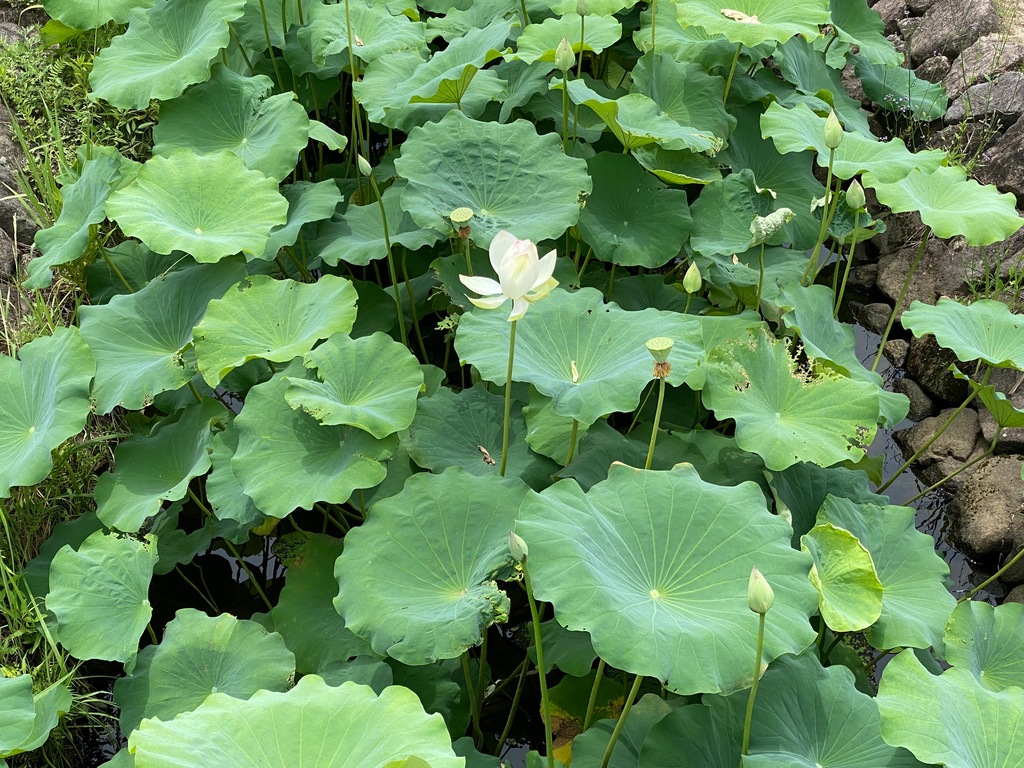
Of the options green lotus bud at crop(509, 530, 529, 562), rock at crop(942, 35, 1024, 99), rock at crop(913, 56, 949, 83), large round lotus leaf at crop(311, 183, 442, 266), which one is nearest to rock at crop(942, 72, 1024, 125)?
rock at crop(942, 35, 1024, 99)

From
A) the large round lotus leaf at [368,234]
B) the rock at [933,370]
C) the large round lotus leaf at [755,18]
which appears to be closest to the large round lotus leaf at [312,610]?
the large round lotus leaf at [368,234]

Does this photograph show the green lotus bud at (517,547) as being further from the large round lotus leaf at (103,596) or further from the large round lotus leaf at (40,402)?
the large round lotus leaf at (40,402)

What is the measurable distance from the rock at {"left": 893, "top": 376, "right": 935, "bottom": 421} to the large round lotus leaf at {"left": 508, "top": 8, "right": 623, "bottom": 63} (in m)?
1.69

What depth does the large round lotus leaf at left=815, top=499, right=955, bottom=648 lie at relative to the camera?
7.66 feet

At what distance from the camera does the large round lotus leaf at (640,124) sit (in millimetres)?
3225

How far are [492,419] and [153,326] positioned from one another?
3.68ft

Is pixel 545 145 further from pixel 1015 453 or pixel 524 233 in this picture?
pixel 1015 453

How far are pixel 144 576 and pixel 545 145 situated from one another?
1.78 metres

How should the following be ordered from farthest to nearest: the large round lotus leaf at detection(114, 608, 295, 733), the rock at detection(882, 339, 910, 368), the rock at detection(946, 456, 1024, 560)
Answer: the rock at detection(882, 339, 910, 368), the rock at detection(946, 456, 1024, 560), the large round lotus leaf at detection(114, 608, 295, 733)

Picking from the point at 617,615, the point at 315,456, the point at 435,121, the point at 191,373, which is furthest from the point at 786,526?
the point at 435,121

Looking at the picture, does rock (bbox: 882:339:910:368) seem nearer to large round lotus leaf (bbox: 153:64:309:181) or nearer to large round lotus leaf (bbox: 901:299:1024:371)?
large round lotus leaf (bbox: 901:299:1024:371)

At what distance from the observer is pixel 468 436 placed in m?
2.81

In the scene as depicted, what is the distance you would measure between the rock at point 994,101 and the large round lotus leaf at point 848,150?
1018 millimetres

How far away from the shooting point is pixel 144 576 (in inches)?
96.8
